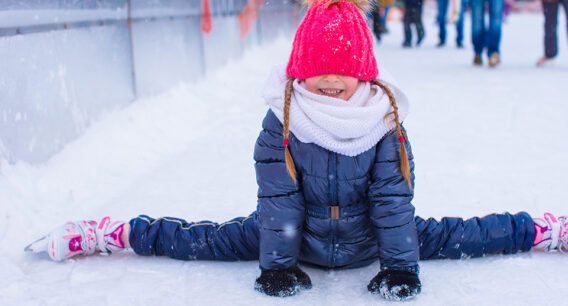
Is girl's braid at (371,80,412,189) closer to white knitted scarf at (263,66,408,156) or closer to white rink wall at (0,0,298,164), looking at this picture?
white knitted scarf at (263,66,408,156)

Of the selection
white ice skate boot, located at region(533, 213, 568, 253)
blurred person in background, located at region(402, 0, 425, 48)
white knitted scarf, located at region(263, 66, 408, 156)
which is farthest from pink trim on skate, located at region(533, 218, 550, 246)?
blurred person in background, located at region(402, 0, 425, 48)

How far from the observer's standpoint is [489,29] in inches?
288

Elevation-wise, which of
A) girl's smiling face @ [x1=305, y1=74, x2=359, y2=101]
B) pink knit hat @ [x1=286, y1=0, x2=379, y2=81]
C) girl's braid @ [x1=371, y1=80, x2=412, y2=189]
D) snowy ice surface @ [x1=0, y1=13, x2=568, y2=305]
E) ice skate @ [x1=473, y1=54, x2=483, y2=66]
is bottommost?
snowy ice surface @ [x1=0, y1=13, x2=568, y2=305]

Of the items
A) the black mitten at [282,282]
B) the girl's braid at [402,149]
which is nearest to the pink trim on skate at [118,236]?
the black mitten at [282,282]

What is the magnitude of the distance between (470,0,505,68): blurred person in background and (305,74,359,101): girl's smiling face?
19.3ft

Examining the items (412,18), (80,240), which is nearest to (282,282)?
(80,240)

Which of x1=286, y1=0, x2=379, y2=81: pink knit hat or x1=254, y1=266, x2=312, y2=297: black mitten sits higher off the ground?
x1=286, y1=0, x2=379, y2=81: pink knit hat

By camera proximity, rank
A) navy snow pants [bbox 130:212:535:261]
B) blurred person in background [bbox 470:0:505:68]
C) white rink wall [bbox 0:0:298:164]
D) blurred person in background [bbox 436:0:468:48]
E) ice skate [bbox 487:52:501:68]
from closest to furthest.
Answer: navy snow pants [bbox 130:212:535:261] → white rink wall [bbox 0:0:298:164] → blurred person in background [bbox 470:0:505:68] → ice skate [bbox 487:52:501:68] → blurred person in background [bbox 436:0:468:48]

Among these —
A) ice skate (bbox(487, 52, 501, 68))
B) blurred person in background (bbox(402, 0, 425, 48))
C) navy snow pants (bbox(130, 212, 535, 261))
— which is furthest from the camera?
blurred person in background (bbox(402, 0, 425, 48))

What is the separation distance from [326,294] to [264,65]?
6.72 meters

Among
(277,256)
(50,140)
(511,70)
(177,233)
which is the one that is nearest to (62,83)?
(50,140)

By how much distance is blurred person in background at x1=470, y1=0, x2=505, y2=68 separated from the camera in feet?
24.0

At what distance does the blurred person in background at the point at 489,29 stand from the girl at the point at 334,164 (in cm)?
582

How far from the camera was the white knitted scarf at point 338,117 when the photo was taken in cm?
185
